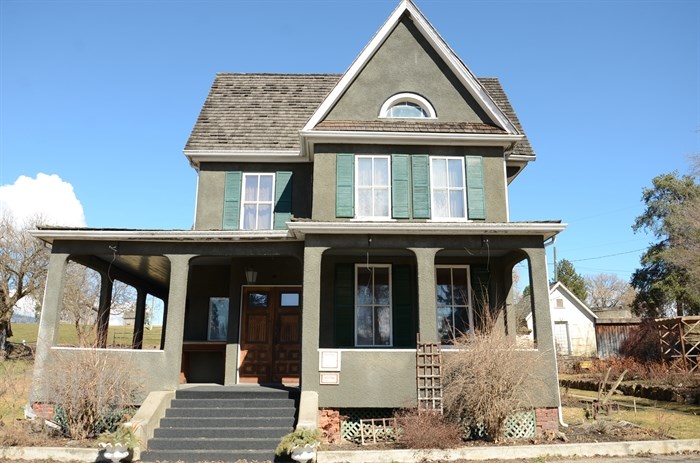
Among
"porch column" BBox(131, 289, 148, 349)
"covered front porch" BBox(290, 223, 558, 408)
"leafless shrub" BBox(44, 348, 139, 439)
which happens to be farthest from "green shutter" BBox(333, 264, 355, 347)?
"porch column" BBox(131, 289, 148, 349)

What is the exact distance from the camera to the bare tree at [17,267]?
31.0 metres

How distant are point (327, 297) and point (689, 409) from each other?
38.6 ft

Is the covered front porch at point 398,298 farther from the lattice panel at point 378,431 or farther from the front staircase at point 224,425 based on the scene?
the front staircase at point 224,425

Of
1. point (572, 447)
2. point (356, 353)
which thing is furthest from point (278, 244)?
point (572, 447)

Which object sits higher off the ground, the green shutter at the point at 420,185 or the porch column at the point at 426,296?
the green shutter at the point at 420,185

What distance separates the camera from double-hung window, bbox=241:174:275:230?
48.3 feet

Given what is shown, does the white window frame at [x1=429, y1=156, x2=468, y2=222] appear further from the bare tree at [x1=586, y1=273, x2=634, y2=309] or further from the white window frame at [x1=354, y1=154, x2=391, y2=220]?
the bare tree at [x1=586, y1=273, x2=634, y2=309]

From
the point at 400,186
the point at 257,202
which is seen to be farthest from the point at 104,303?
the point at 400,186

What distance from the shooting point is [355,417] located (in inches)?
449

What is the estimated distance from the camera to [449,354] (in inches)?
434

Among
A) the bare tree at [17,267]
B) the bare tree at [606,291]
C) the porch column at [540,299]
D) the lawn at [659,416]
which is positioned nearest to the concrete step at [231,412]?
the porch column at [540,299]

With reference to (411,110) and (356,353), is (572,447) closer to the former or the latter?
(356,353)

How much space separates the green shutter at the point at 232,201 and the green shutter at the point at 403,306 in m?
4.59

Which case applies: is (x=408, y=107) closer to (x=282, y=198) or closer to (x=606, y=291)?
(x=282, y=198)
